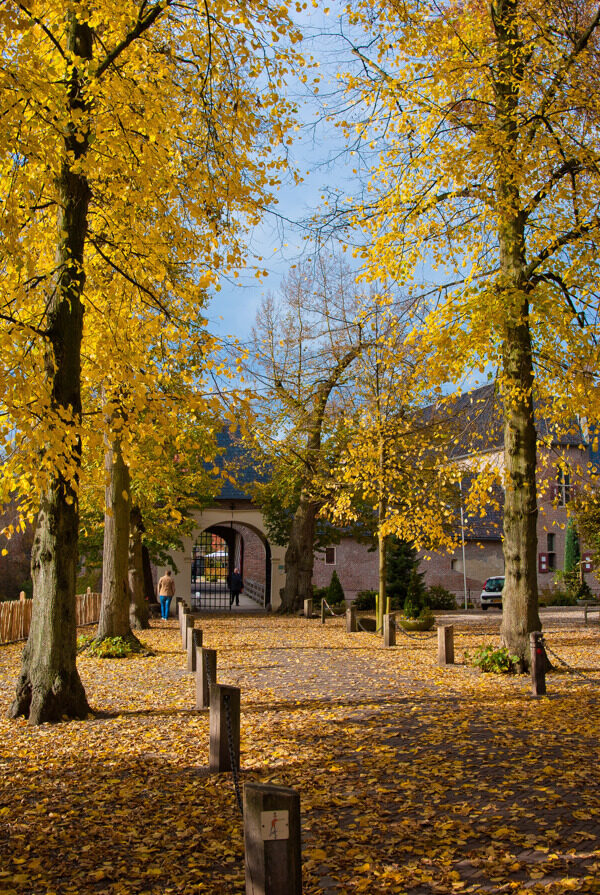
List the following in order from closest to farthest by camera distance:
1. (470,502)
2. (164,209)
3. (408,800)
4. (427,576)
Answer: (408,800)
(164,209)
(470,502)
(427,576)

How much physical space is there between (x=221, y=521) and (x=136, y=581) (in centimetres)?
1144

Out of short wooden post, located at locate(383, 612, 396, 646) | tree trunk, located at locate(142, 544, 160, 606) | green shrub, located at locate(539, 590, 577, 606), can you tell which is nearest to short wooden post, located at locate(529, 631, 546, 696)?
short wooden post, located at locate(383, 612, 396, 646)

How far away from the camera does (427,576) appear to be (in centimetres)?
4000

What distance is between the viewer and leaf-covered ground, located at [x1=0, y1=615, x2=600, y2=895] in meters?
4.30

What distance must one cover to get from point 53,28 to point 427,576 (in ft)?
114

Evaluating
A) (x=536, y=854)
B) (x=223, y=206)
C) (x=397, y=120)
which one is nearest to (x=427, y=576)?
(x=397, y=120)

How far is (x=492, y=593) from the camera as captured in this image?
35.4 m

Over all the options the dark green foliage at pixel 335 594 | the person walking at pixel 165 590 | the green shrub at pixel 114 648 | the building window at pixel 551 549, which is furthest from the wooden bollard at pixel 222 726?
the building window at pixel 551 549

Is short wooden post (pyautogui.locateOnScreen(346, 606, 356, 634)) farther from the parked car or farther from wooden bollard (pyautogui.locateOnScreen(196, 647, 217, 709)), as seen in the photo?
the parked car

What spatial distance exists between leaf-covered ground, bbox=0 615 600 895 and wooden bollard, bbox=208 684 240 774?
0.58ft

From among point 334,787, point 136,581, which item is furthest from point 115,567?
point 334,787

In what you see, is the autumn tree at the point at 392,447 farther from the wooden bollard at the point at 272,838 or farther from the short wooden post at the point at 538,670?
the wooden bollard at the point at 272,838

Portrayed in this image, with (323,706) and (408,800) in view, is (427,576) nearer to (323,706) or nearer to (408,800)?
(323,706)

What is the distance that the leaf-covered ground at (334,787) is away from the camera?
4297 millimetres
